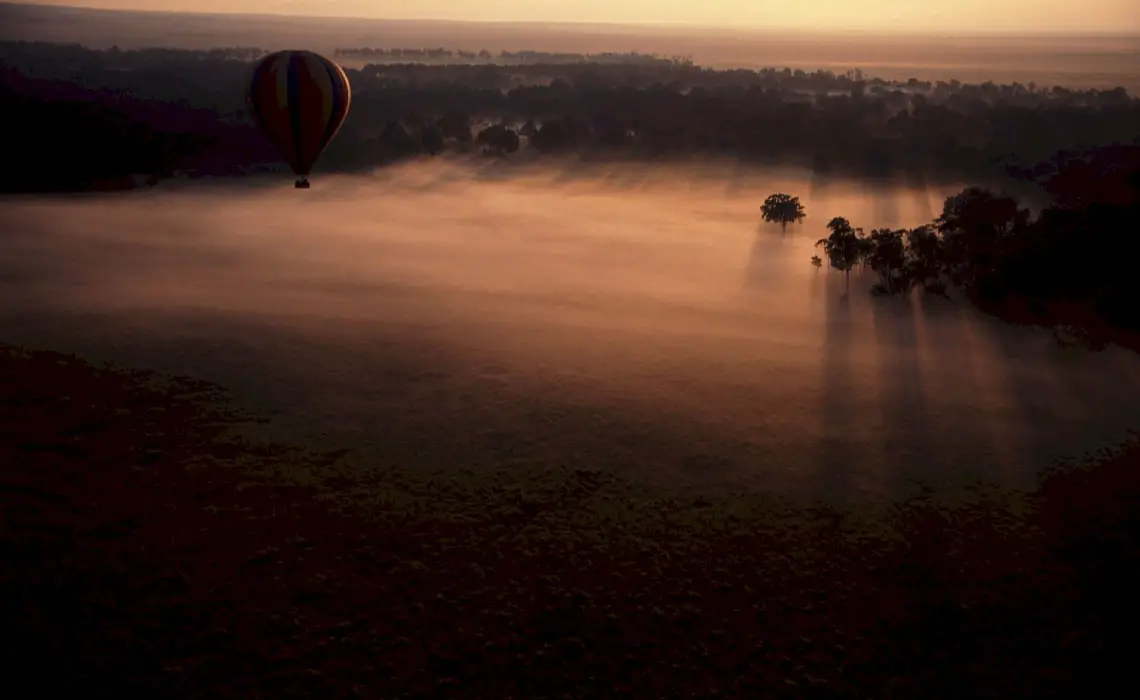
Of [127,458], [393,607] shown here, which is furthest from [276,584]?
[127,458]

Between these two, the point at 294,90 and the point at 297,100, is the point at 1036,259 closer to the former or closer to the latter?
the point at 297,100

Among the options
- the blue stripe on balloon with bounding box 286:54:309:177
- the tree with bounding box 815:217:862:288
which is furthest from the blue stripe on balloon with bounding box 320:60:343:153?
the tree with bounding box 815:217:862:288

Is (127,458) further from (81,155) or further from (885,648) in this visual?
(81,155)

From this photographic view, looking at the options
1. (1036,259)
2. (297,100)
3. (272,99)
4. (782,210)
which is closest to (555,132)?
(782,210)

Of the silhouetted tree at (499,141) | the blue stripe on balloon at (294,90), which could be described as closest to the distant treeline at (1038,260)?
the blue stripe on balloon at (294,90)

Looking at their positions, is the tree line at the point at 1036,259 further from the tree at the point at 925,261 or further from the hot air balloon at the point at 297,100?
the hot air balloon at the point at 297,100

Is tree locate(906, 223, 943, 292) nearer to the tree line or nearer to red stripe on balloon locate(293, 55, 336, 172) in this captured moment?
the tree line
